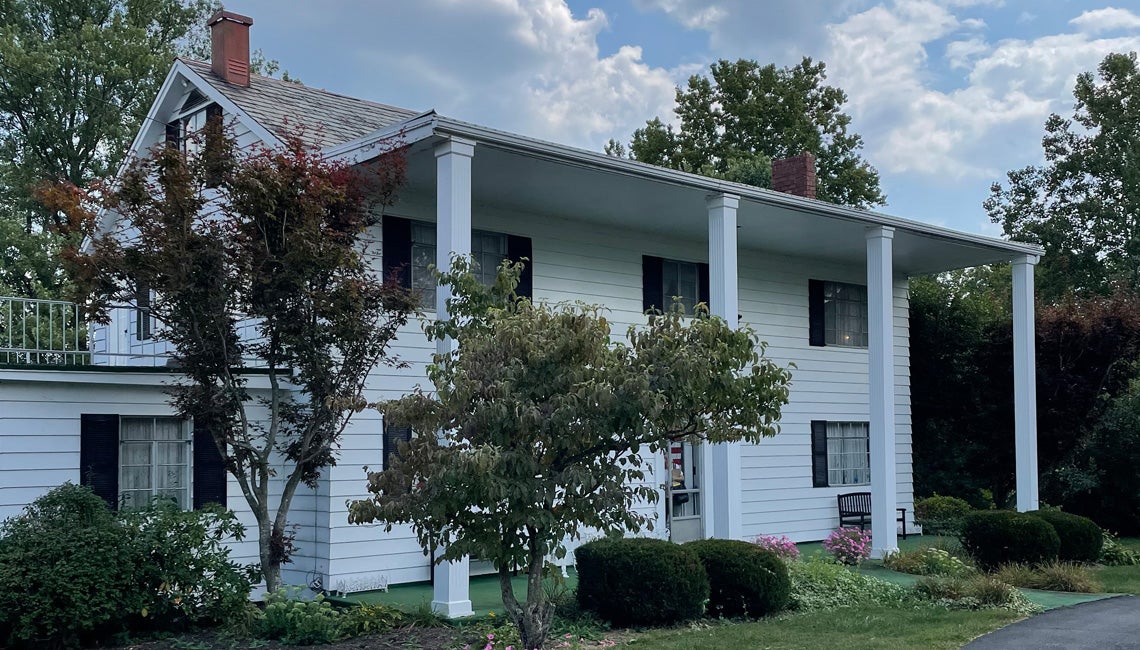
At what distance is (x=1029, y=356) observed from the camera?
17.1 metres

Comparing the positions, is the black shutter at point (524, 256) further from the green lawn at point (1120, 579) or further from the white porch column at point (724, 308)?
the green lawn at point (1120, 579)

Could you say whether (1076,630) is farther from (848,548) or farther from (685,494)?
(685,494)

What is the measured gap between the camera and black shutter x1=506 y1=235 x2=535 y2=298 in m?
14.1

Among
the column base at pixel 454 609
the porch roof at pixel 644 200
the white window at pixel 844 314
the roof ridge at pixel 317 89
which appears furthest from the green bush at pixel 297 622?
the white window at pixel 844 314

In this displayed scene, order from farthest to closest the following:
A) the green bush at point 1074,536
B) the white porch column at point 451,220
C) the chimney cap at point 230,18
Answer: the chimney cap at point 230,18 < the green bush at point 1074,536 < the white porch column at point 451,220

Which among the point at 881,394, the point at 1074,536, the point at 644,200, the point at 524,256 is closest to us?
the point at 644,200

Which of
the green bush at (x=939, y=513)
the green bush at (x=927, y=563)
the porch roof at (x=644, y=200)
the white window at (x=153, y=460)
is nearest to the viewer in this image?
the porch roof at (x=644, y=200)

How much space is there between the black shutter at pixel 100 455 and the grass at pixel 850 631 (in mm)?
5585

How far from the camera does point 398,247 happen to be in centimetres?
1294

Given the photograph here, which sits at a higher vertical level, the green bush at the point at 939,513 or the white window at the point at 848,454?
the white window at the point at 848,454

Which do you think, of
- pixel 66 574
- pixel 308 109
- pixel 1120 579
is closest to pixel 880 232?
pixel 1120 579

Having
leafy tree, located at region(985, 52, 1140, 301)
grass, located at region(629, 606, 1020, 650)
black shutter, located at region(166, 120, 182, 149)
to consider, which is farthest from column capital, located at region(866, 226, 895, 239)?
leafy tree, located at region(985, 52, 1140, 301)

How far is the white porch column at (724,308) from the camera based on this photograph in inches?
503

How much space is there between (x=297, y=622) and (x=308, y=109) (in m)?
7.71
